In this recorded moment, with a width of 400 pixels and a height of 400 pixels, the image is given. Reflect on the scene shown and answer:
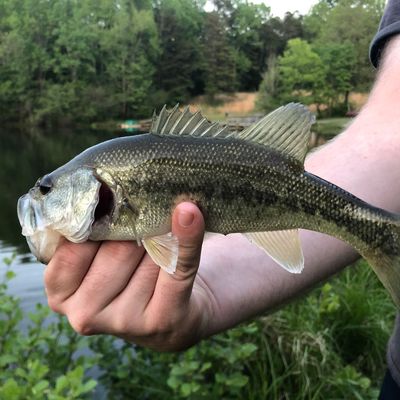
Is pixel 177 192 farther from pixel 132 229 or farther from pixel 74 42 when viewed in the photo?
pixel 74 42

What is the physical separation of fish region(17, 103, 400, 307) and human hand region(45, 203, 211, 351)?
61 mm

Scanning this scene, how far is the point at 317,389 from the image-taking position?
419 centimetres

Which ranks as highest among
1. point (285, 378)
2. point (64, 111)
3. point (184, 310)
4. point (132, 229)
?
point (132, 229)

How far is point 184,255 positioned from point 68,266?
0.39 meters

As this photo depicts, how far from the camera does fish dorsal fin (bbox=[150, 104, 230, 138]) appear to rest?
5.91ft

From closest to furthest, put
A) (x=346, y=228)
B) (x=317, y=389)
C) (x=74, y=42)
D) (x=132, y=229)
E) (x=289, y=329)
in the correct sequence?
(x=132, y=229), (x=346, y=228), (x=317, y=389), (x=289, y=329), (x=74, y=42)

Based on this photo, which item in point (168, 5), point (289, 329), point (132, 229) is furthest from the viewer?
point (168, 5)

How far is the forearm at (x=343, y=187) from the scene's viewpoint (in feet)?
7.04

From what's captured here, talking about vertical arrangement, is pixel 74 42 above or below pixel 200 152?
below

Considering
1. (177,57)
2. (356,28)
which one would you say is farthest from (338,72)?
(177,57)

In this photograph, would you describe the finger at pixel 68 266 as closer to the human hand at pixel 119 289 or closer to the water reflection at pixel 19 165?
the human hand at pixel 119 289

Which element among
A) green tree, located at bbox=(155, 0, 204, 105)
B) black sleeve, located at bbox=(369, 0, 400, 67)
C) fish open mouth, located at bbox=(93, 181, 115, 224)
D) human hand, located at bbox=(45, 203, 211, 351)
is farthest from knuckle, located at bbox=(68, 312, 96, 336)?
green tree, located at bbox=(155, 0, 204, 105)

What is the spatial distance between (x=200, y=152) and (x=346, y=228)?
22.6 inches

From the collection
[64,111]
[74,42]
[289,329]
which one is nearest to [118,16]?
[74,42]
